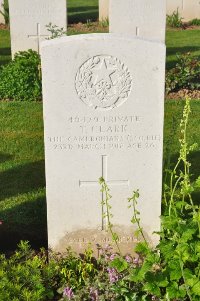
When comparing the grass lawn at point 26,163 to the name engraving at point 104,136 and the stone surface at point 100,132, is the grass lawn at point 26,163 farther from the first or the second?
the name engraving at point 104,136

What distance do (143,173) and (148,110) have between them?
0.48 m

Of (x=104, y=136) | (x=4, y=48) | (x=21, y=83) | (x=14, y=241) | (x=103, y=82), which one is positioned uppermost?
(x=4, y=48)

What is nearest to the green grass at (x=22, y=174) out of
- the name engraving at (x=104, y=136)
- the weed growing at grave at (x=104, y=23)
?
the name engraving at (x=104, y=136)

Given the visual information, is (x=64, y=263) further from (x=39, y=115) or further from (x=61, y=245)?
(x=39, y=115)

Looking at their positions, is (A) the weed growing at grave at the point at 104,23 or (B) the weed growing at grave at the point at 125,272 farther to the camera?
(A) the weed growing at grave at the point at 104,23

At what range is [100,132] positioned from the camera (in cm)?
393

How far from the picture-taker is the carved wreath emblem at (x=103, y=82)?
375 cm

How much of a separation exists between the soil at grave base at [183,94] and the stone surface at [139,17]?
2.98 feet

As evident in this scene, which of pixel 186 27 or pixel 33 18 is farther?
pixel 186 27

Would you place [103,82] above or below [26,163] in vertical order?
above

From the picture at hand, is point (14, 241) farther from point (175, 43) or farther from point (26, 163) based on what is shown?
point (175, 43)

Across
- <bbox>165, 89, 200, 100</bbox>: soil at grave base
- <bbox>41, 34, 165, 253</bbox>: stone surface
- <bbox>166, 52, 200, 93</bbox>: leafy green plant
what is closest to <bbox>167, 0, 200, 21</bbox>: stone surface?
<bbox>166, 52, 200, 93</bbox>: leafy green plant

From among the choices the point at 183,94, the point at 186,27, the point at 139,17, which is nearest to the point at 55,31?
the point at 139,17

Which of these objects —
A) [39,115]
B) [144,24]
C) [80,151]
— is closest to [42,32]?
[144,24]
